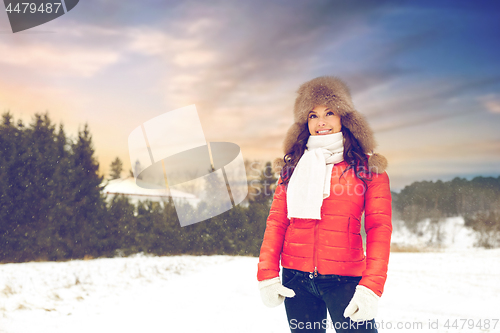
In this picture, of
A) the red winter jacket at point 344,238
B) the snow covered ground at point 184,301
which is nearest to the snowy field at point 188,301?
the snow covered ground at point 184,301

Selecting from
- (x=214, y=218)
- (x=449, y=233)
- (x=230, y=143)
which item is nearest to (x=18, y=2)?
(x=230, y=143)

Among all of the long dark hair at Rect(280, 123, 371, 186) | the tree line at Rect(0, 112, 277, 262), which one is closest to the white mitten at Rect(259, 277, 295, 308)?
the long dark hair at Rect(280, 123, 371, 186)

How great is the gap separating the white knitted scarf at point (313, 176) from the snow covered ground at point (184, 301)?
10.3 ft

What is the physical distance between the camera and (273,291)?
1748mm

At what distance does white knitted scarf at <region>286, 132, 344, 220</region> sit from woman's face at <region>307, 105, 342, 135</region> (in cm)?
6

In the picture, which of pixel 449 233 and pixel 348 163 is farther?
pixel 449 233

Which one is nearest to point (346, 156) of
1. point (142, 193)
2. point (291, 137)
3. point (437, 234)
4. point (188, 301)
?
point (291, 137)

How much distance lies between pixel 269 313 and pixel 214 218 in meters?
12.4

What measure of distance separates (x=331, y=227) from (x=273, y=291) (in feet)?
1.62

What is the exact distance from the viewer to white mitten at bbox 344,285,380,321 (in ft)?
4.88

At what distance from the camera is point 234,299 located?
5.90m

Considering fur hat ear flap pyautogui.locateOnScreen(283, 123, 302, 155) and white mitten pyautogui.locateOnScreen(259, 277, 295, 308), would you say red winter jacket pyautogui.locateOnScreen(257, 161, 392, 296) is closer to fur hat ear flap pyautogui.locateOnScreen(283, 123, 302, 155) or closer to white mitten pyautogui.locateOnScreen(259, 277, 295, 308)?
white mitten pyautogui.locateOnScreen(259, 277, 295, 308)

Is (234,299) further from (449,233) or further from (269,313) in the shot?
(449,233)

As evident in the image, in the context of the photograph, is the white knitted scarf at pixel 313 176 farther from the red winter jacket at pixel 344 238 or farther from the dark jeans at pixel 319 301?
the dark jeans at pixel 319 301
